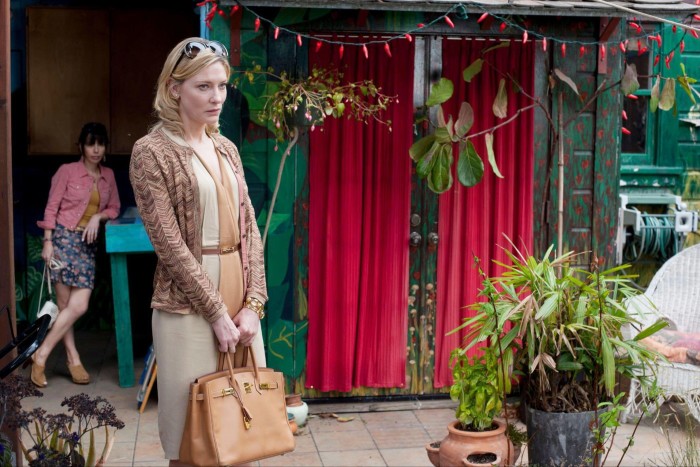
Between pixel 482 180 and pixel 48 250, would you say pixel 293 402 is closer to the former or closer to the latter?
pixel 482 180

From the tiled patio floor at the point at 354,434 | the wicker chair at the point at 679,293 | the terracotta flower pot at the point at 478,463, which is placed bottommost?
the tiled patio floor at the point at 354,434

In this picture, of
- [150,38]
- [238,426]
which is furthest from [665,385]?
[150,38]

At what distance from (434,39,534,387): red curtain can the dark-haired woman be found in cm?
271

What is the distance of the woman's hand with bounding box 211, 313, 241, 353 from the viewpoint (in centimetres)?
427

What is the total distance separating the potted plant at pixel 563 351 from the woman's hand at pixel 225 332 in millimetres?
1542

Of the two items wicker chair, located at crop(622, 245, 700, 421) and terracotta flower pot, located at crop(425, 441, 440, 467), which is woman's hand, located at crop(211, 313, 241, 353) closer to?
terracotta flower pot, located at crop(425, 441, 440, 467)

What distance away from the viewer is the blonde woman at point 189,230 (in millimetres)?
4234

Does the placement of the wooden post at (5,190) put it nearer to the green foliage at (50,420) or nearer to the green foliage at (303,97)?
the green foliage at (50,420)

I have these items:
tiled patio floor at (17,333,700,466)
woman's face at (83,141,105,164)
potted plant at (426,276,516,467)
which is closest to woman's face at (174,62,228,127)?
potted plant at (426,276,516,467)

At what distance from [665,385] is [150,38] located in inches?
212

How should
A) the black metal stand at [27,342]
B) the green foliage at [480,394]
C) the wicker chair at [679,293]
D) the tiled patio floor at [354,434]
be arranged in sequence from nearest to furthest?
the black metal stand at [27,342]
the green foliage at [480,394]
the tiled patio floor at [354,434]
the wicker chair at [679,293]

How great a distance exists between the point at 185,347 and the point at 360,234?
2.76m

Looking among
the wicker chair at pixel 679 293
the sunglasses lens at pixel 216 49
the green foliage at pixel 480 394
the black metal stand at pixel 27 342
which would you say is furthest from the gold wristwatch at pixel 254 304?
the wicker chair at pixel 679 293

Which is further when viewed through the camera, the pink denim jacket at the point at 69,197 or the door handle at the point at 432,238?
the pink denim jacket at the point at 69,197
